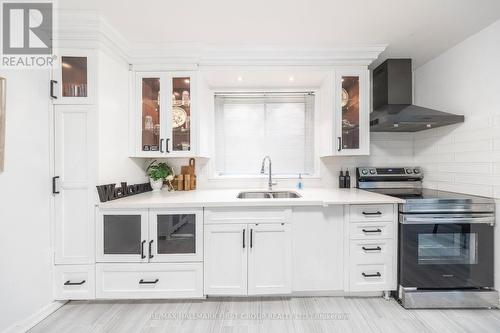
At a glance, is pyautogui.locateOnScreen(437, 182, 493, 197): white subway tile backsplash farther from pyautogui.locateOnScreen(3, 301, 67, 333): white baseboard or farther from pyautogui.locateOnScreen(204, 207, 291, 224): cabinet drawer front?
pyautogui.locateOnScreen(3, 301, 67, 333): white baseboard

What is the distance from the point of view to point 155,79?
2.36 m

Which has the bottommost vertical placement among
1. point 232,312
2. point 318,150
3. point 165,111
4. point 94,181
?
point 232,312

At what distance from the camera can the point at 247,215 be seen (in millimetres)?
1953

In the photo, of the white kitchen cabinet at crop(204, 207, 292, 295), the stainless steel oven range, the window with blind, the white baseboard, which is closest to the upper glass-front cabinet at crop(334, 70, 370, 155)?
the window with blind

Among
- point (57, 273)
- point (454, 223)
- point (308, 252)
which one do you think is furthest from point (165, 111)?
point (454, 223)

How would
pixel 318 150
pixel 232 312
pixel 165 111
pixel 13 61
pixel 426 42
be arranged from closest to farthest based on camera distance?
pixel 13 61
pixel 232 312
pixel 426 42
pixel 165 111
pixel 318 150

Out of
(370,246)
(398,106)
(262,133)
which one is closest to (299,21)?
(262,133)

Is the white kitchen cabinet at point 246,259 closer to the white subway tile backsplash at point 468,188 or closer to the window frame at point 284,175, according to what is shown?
the window frame at point 284,175

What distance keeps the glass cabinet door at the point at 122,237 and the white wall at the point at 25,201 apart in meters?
0.41

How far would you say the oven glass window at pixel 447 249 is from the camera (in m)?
1.93

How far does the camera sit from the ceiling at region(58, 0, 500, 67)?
1.68 metres

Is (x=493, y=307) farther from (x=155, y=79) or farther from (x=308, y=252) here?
(x=155, y=79)

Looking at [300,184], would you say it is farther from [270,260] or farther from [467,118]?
[467,118]

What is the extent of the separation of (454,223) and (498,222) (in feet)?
1.17
